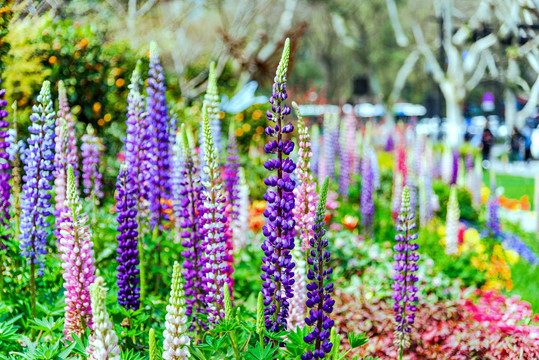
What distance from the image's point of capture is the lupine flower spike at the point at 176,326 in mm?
1939

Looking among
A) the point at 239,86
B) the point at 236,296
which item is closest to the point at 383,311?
the point at 236,296

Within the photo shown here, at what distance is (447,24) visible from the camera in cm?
1948

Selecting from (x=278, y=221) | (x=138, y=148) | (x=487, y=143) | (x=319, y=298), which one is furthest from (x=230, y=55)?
(x=319, y=298)

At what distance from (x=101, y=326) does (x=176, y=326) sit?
33 centimetres

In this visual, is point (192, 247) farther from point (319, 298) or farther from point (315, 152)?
point (315, 152)

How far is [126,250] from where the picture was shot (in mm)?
2979

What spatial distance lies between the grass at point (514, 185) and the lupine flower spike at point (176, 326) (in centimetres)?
1306

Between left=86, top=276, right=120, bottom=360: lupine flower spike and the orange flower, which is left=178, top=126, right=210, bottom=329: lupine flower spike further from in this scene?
the orange flower

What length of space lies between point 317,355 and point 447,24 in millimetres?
19404

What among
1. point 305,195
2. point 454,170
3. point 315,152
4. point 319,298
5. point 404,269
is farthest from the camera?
point 454,170

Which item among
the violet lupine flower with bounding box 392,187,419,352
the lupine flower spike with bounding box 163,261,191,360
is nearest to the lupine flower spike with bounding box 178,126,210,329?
the lupine flower spike with bounding box 163,261,191,360

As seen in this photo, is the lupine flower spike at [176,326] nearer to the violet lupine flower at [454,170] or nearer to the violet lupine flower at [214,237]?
the violet lupine flower at [214,237]

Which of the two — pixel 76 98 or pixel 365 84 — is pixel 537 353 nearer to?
pixel 76 98

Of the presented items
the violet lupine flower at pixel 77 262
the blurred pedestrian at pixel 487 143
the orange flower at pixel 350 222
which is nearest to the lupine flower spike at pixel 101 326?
the violet lupine flower at pixel 77 262
